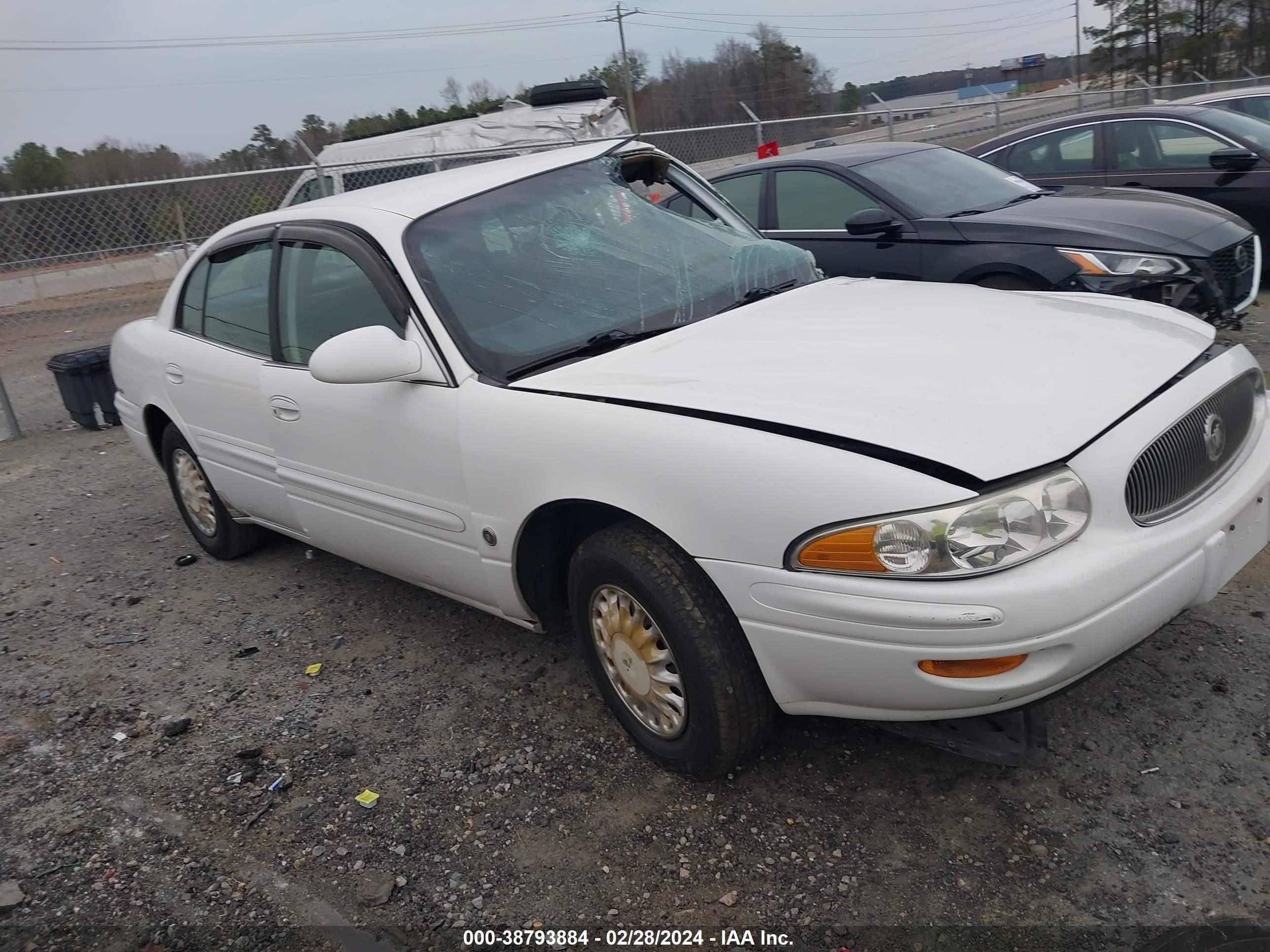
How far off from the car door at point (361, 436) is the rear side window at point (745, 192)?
4023mm

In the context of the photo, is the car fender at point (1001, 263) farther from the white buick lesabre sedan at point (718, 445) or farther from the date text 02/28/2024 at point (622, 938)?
the date text 02/28/2024 at point (622, 938)

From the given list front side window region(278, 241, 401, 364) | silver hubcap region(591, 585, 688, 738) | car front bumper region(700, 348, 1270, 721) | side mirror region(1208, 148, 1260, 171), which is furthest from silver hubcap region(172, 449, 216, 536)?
side mirror region(1208, 148, 1260, 171)

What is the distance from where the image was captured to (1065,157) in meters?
8.42

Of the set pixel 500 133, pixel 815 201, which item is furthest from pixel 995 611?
pixel 500 133

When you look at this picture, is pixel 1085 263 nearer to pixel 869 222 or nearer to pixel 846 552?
pixel 869 222

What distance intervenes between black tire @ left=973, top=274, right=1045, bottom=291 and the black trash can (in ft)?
22.0

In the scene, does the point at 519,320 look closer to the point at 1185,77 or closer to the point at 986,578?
the point at 986,578

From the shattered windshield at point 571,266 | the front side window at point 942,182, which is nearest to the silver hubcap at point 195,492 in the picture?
the shattered windshield at point 571,266

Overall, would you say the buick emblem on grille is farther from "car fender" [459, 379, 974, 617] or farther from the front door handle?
the front door handle

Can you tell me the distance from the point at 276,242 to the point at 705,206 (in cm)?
173

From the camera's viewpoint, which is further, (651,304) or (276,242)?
(276,242)

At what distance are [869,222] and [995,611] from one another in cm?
425

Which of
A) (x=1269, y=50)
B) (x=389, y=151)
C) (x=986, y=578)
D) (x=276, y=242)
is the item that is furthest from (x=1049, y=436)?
(x=1269, y=50)

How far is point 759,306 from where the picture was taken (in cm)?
340
